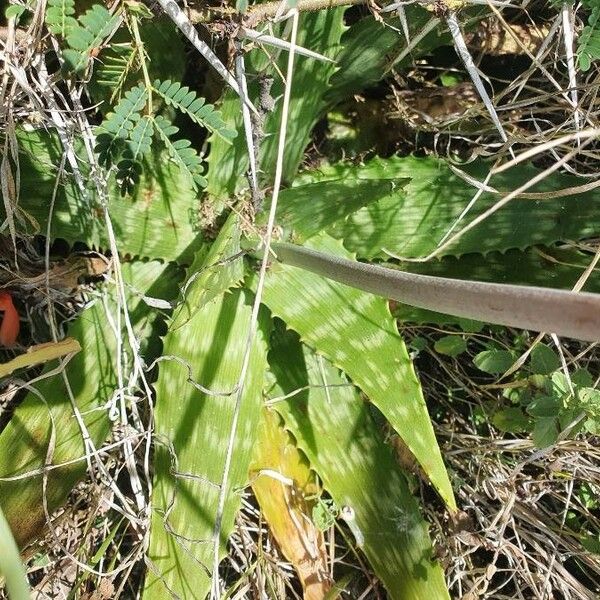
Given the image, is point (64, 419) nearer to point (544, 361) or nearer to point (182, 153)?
point (182, 153)

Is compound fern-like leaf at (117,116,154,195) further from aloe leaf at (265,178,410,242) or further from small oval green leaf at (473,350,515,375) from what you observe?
small oval green leaf at (473,350,515,375)

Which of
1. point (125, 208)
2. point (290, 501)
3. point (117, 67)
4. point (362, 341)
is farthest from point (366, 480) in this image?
point (117, 67)

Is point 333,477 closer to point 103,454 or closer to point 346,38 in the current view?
point 103,454

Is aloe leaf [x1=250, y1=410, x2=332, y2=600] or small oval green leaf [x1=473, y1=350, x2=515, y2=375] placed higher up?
small oval green leaf [x1=473, y1=350, x2=515, y2=375]

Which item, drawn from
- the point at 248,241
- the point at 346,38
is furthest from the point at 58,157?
the point at 346,38

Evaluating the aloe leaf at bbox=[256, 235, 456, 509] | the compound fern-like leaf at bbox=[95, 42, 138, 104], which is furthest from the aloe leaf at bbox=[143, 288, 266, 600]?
the compound fern-like leaf at bbox=[95, 42, 138, 104]
